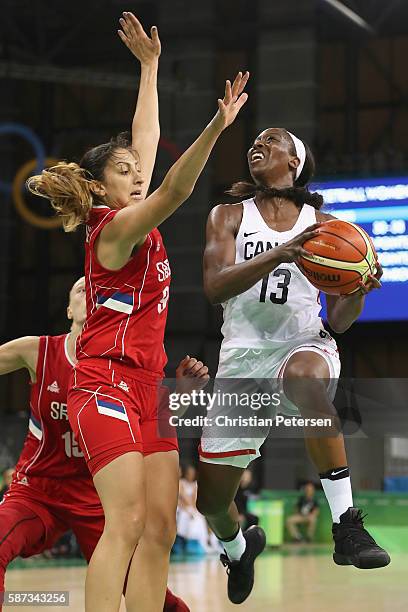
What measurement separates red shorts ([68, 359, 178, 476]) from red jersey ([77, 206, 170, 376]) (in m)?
0.07

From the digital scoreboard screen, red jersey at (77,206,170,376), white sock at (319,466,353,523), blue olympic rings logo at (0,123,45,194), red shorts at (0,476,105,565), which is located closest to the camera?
red jersey at (77,206,170,376)

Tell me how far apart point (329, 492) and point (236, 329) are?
0.89 meters

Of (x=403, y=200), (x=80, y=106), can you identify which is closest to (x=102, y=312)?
(x=403, y=200)

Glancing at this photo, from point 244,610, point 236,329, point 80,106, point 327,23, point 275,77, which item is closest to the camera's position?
point 236,329

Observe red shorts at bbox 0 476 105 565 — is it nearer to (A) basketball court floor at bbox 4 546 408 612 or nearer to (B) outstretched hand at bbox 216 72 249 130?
(B) outstretched hand at bbox 216 72 249 130

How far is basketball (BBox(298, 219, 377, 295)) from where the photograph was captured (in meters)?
4.06

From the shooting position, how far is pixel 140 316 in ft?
13.3

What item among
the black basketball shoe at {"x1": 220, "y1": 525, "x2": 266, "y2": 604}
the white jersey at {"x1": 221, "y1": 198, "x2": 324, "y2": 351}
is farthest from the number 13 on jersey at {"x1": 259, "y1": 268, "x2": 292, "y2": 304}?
the black basketball shoe at {"x1": 220, "y1": 525, "x2": 266, "y2": 604}

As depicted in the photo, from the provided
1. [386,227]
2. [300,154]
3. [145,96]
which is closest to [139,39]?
[145,96]

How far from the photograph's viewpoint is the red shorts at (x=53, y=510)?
14.8ft

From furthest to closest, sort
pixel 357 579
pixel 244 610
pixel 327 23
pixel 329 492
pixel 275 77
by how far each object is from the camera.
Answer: pixel 327 23, pixel 275 77, pixel 357 579, pixel 244 610, pixel 329 492

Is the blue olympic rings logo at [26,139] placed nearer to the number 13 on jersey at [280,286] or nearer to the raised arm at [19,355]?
the raised arm at [19,355]

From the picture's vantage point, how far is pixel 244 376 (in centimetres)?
464

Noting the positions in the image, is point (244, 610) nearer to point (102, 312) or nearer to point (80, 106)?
point (102, 312)
